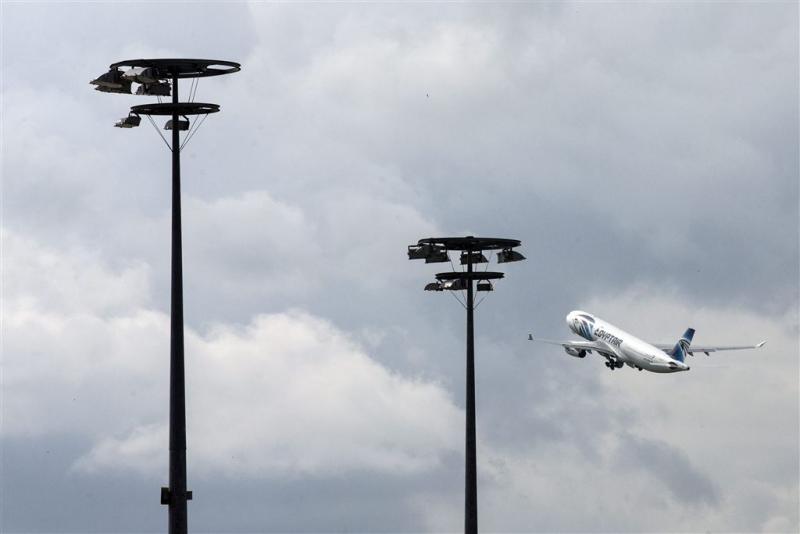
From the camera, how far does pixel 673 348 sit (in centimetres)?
16412

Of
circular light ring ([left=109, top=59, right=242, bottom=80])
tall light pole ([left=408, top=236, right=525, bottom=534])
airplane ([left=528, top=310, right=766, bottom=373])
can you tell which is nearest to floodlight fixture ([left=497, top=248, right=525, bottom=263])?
tall light pole ([left=408, top=236, right=525, bottom=534])

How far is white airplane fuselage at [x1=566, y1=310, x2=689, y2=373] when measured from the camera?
161875 millimetres

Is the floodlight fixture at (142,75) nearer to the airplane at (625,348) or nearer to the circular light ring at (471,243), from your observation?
the circular light ring at (471,243)

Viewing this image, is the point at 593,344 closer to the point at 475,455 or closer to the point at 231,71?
the point at 475,455

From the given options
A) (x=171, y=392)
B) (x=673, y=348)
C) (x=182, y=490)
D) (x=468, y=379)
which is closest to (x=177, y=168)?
(x=171, y=392)

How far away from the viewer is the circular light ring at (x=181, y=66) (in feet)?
179

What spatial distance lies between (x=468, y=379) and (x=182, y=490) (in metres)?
25.2

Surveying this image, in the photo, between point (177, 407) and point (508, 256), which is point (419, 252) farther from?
point (177, 407)

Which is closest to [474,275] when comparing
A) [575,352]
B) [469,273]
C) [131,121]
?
[469,273]

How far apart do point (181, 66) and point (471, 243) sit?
26.4 metres

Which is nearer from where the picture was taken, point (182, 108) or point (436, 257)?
point (182, 108)

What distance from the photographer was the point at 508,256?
79.3 meters

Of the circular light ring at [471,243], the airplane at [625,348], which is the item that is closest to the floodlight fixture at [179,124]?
the circular light ring at [471,243]

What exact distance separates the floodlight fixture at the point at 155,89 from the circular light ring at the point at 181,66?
11.7 inches
